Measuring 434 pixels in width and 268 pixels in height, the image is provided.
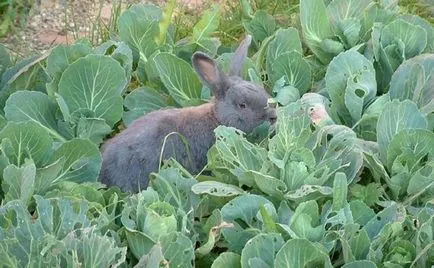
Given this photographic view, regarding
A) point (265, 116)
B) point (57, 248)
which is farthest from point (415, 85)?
point (57, 248)

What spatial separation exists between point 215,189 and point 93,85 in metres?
0.85

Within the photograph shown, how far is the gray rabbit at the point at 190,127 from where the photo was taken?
404 centimetres

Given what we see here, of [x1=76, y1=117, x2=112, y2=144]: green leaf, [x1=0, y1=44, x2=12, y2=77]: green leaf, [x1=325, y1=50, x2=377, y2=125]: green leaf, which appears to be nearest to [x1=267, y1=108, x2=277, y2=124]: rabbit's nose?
[x1=325, y1=50, x2=377, y2=125]: green leaf

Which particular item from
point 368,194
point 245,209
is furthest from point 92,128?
point 368,194

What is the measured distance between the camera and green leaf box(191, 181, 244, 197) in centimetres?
352

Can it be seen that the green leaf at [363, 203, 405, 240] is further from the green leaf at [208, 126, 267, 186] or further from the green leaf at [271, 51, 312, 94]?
the green leaf at [271, 51, 312, 94]

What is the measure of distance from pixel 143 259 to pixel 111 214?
420mm

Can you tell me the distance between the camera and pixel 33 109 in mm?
4094

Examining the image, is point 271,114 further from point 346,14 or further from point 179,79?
point 346,14

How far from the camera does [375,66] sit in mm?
4508

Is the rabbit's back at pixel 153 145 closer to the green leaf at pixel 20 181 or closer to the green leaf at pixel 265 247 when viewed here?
the green leaf at pixel 20 181

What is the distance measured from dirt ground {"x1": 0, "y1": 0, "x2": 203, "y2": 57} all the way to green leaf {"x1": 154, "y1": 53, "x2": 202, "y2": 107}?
1.07 metres

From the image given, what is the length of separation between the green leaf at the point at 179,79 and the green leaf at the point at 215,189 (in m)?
0.90

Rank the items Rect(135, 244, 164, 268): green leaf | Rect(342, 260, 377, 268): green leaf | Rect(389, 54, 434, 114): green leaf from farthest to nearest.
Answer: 1. Rect(389, 54, 434, 114): green leaf
2. Rect(342, 260, 377, 268): green leaf
3. Rect(135, 244, 164, 268): green leaf
